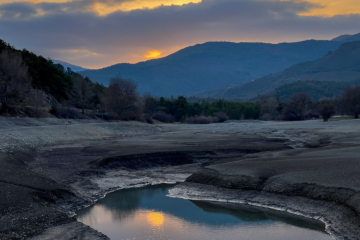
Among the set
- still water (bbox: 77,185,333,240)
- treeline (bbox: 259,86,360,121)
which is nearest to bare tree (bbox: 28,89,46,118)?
still water (bbox: 77,185,333,240)

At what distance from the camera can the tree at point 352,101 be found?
81.8 metres

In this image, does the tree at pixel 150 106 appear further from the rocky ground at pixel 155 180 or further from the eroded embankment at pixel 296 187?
the eroded embankment at pixel 296 187

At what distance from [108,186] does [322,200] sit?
12.5 m

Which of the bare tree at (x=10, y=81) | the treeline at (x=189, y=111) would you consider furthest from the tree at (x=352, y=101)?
the bare tree at (x=10, y=81)

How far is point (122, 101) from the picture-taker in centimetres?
8050

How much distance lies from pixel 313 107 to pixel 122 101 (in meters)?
71.1

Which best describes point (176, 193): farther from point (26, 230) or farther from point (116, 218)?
point (26, 230)

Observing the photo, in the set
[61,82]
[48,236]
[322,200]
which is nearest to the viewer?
[48,236]

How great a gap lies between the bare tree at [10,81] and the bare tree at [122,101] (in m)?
25.1

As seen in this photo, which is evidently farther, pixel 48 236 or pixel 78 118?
pixel 78 118

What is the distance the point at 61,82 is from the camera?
8131 cm

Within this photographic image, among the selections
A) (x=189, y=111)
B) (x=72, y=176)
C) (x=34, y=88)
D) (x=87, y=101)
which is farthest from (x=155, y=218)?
(x=189, y=111)

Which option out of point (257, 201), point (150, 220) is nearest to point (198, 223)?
point (150, 220)

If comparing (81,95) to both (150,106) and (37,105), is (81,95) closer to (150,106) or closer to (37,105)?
(37,105)
